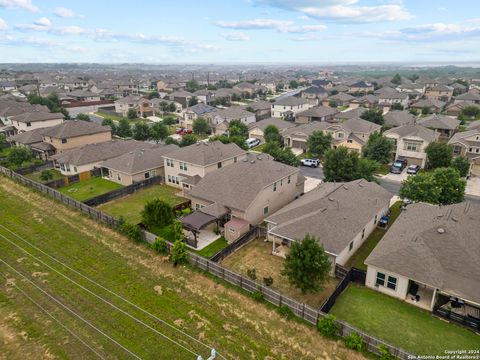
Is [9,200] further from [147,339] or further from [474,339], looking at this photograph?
[474,339]

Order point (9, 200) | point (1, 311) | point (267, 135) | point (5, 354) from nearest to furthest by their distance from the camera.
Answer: point (5, 354) → point (1, 311) → point (9, 200) → point (267, 135)

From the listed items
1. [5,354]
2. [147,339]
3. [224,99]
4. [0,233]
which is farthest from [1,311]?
[224,99]

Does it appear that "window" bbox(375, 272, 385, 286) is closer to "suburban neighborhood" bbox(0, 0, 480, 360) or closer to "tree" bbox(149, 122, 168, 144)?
"suburban neighborhood" bbox(0, 0, 480, 360)

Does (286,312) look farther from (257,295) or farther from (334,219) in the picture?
(334,219)

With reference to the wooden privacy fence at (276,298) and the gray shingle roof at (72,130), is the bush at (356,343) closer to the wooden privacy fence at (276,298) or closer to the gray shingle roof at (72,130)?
the wooden privacy fence at (276,298)

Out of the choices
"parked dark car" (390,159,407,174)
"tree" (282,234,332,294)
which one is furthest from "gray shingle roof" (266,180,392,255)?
"parked dark car" (390,159,407,174)

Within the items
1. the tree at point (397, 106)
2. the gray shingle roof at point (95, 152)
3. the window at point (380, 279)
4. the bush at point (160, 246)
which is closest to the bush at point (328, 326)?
the window at point (380, 279)
